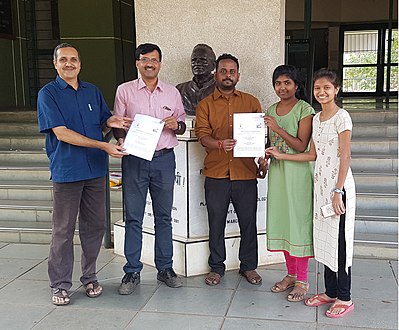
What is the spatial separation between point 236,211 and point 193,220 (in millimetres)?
421

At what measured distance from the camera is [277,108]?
3.20 metres

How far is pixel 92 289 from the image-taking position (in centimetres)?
334

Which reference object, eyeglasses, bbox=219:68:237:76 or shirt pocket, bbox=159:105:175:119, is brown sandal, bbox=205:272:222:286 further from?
eyeglasses, bbox=219:68:237:76

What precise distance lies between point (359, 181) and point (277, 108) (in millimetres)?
2175

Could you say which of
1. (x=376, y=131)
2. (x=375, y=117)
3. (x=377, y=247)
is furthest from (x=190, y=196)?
(x=375, y=117)

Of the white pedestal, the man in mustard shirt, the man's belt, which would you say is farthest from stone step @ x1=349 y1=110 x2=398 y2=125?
the man's belt

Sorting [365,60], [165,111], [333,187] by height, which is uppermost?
[365,60]

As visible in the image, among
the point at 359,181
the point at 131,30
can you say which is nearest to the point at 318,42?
the point at 131,30

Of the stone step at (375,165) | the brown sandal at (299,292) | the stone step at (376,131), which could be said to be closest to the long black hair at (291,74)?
the brown sandal at (299,292)

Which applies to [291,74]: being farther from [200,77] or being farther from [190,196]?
[190,196]

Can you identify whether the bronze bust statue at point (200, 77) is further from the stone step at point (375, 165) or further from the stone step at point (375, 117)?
the stone step at point (375, 117)

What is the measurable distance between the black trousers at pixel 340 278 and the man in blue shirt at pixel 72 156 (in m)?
1.41

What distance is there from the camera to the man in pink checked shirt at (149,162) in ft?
10.4

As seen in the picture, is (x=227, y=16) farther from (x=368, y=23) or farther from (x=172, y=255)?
(x=368, y=23)
